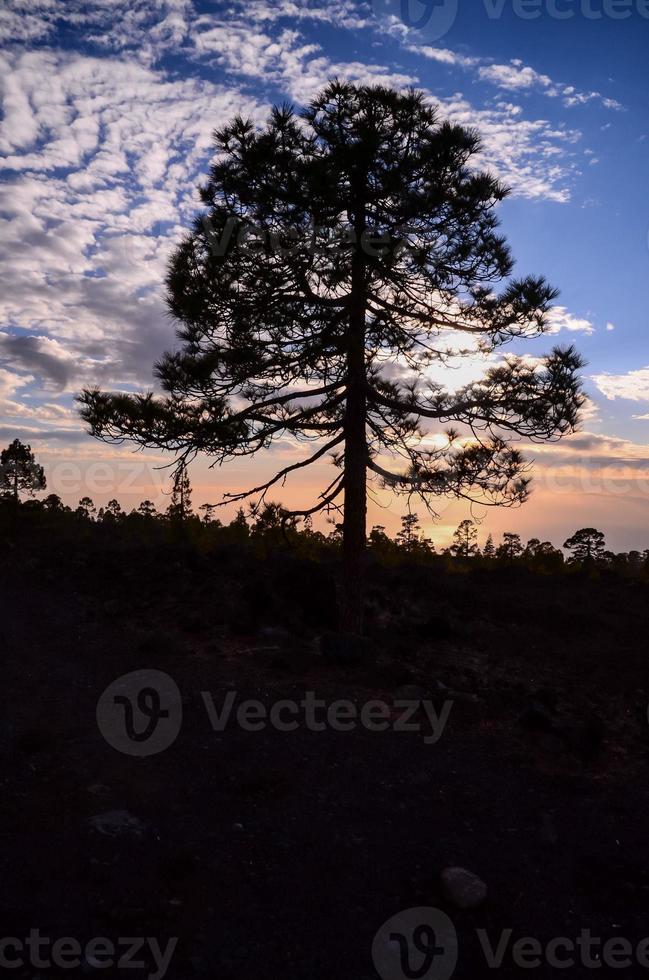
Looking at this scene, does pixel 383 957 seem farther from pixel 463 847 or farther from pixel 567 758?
pixel 567 758

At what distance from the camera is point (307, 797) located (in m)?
5.90

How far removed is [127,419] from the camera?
9.51 m

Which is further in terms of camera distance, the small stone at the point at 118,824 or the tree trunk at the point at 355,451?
the tree trunk at the point at 355,451

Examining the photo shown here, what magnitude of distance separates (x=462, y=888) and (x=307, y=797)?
1677mm

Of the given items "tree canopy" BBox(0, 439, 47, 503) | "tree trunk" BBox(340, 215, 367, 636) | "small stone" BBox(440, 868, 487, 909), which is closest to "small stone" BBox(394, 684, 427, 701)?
"tree trunk" BBox(340, 215, 367, 636)

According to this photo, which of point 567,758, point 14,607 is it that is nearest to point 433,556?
point 14,607

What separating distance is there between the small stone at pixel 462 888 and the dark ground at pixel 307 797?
80mm

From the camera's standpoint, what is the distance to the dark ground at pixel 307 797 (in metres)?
4.32

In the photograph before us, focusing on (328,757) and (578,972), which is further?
(328,757)

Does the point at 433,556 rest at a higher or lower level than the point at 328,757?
higher

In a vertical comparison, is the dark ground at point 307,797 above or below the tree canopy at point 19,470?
below

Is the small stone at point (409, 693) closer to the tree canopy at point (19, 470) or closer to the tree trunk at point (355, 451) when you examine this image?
the tree trunk at point (355, 451)

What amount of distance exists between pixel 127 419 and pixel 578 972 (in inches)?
309

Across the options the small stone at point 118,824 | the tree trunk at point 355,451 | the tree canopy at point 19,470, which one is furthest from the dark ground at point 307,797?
the tree canopy at point 19,470
